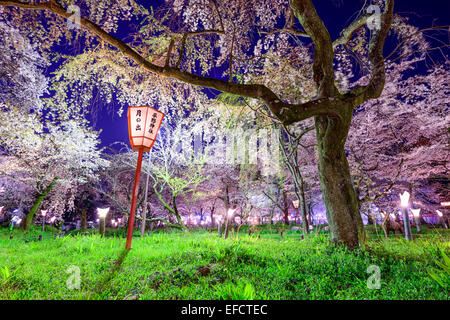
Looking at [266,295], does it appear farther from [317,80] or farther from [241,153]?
[241,153]

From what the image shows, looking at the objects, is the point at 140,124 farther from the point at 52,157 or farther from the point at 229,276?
the point at 52,157

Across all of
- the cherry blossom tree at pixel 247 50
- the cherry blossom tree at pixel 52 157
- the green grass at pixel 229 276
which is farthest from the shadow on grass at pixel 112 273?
the cherry blossom tree at pixel 52 157

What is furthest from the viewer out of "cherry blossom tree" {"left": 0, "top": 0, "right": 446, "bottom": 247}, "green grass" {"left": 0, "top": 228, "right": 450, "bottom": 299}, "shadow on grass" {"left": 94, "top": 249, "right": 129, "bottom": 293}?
"cherry blossom tree" {"left": 0, "top": 0, "right": 446, "bottom": 247}

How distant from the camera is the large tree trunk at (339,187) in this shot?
14.8 feet

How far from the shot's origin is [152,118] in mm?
4758

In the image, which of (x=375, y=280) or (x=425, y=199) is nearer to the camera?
(x=375, y=280)

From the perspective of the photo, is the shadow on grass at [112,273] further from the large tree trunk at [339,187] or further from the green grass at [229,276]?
the large tree trunk at [339,187]

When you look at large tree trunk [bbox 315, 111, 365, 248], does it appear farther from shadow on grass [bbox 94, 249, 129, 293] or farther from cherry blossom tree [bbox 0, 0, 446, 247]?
shadow on grass [bbox 94, 249, 129, 293]

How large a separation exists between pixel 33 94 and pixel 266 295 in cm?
1789

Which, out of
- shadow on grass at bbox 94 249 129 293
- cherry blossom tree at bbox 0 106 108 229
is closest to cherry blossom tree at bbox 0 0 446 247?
shadow on grass at bbox 94 249 129 293

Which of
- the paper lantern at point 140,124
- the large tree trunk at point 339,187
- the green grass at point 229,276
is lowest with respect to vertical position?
the green grass at point 229,276

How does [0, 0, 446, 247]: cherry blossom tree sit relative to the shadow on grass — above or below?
above

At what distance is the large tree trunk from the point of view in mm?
4508
